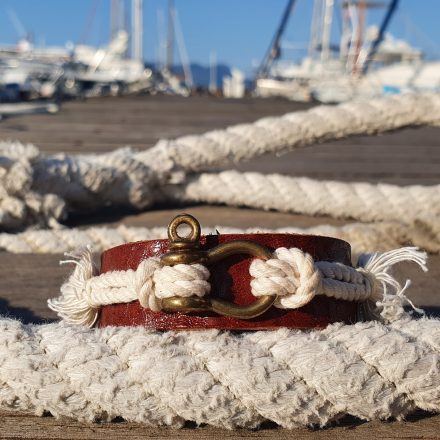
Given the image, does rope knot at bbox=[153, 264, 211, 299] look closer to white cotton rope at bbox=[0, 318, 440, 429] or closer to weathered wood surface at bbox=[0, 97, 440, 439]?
white cotton rope at bbox=[0, 318, 440, 429]

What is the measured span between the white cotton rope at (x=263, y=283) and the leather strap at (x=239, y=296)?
15 mm

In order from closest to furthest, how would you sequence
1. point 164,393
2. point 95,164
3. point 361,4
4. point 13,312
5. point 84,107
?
point 164,393 → point 13,312 → point 95,164 → point 84,107 → point 361,4

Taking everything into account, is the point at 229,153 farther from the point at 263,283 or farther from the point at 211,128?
the point at 211,128

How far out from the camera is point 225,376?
869mm

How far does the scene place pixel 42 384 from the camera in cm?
89

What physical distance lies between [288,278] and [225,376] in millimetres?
135

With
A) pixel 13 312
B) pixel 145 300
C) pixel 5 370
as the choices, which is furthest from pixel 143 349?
pixel 13 312

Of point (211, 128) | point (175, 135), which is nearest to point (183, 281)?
point (175, 135)

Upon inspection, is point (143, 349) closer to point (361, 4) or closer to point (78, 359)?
point (78, 359)

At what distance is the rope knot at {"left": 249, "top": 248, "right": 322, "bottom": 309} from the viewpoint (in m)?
0.87

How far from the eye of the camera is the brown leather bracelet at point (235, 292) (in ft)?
2.96

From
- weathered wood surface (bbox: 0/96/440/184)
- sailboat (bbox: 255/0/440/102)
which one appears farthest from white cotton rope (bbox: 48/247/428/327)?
sailboat (bbox: 255/0/440/102)

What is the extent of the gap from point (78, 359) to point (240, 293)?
21 cm

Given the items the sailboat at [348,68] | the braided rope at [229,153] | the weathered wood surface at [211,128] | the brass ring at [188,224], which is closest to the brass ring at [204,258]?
the brass ring at [188,224]
